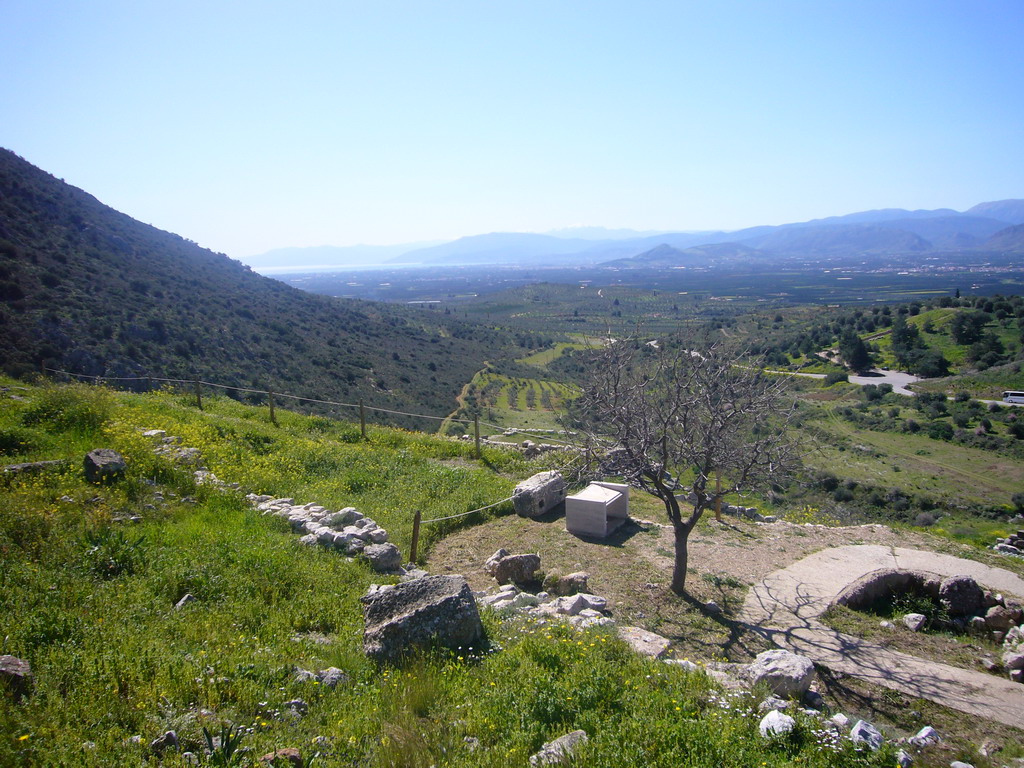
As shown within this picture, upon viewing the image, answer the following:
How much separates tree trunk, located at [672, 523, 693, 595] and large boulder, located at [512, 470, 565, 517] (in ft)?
12.7

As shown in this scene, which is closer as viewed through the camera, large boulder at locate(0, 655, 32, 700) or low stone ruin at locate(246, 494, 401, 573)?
large boulder at locate(0, 655, 32, 700)

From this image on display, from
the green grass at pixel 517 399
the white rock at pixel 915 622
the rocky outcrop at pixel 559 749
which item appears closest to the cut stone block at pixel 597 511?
the white rock at pixel 915 622

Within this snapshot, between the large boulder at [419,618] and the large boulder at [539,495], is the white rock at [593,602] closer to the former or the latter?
the large boulder at [419,618]

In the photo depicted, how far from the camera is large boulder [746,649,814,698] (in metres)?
5.71

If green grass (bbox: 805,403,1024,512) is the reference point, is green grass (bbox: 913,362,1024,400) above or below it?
above

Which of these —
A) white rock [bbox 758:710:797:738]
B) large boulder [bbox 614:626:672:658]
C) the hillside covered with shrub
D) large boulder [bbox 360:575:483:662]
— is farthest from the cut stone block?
the hillside covered with shrub

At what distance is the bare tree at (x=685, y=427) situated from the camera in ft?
27.6

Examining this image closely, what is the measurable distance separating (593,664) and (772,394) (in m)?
5.19

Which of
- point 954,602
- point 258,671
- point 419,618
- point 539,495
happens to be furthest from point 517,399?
point 258,671

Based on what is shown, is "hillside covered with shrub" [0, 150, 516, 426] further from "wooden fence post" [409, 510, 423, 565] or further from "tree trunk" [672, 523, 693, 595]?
"tree trunk" [672, 523, 693, 595]

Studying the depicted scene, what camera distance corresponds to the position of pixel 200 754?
3.80 m

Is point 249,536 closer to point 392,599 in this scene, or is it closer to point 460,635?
point 392,599

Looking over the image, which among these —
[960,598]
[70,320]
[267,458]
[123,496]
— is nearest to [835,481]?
[960,598]

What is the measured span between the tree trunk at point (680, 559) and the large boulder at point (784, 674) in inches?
103
